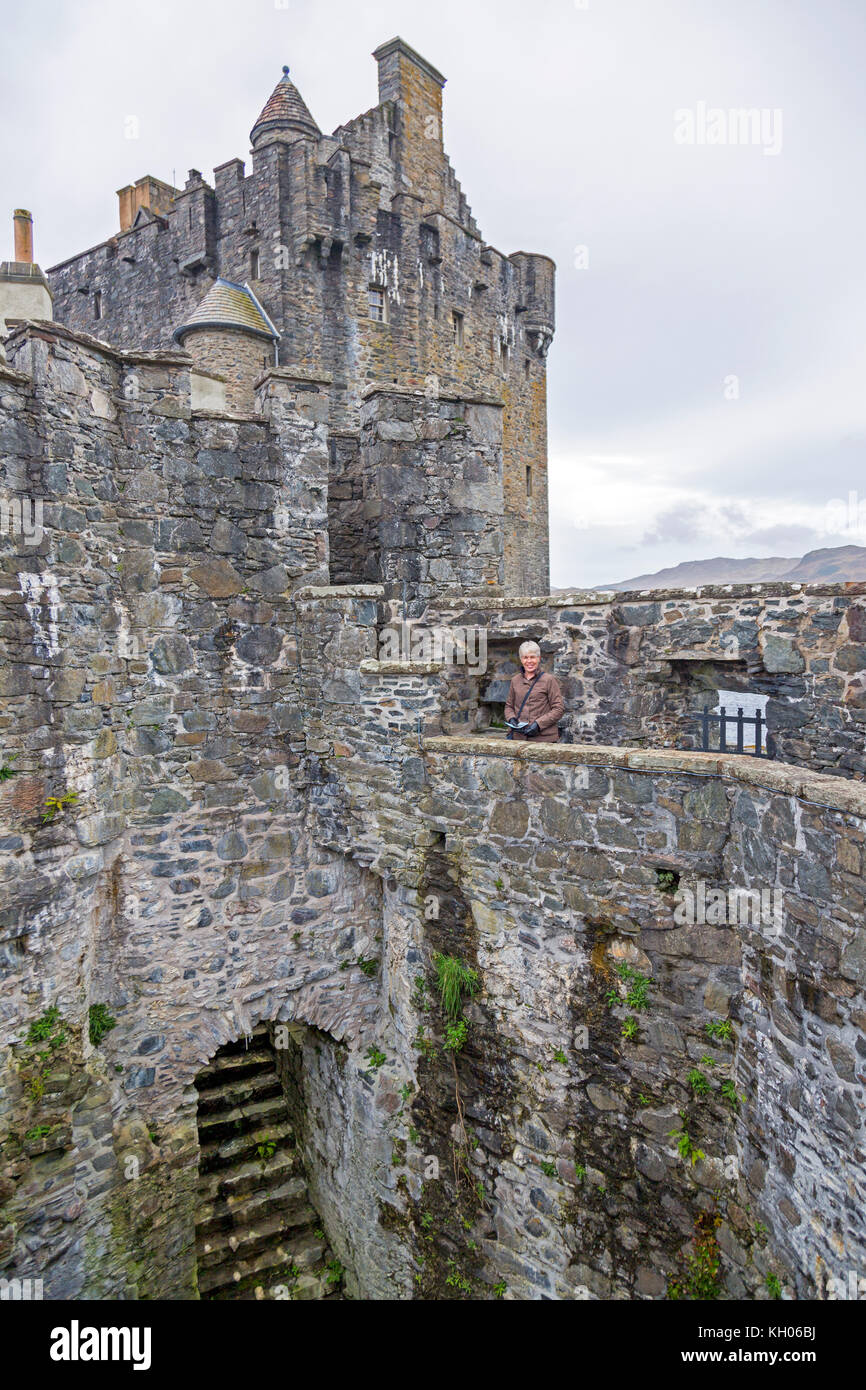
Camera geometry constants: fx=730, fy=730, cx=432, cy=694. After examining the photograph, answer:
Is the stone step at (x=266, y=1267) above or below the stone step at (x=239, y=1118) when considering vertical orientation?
below

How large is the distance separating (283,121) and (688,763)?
70.3 feet

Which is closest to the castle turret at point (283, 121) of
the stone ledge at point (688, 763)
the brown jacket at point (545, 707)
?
the brown jacket at point (545, 707)

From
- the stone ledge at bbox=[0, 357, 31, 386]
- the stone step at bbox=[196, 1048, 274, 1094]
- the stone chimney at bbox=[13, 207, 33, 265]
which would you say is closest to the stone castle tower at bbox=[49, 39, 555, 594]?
the stone chimney at bbox=[13, 207, 33, 265]

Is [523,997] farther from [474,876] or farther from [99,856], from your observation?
[99,856]

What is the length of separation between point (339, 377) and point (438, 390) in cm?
1326

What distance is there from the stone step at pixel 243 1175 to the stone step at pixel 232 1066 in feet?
3.94

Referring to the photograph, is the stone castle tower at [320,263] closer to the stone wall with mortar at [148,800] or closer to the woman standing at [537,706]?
the stone wall with mortar at [148,800]

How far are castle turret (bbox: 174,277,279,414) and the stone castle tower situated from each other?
38mm

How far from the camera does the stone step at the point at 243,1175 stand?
857 centimetres

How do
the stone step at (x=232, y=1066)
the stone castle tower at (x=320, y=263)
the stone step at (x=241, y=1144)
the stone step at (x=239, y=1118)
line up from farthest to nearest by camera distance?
the stone castle tower at (x=320, y=263), the stone step at (x=232, y=1066), the stone step at (x=239, y=1118), the stone step at (x=241, y=1144)

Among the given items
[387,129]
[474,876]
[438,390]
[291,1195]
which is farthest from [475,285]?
[291,1195]

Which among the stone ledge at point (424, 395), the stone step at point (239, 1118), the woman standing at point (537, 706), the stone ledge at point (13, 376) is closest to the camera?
the stone ledge at point (13, 376)

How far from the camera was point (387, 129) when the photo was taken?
20.7m

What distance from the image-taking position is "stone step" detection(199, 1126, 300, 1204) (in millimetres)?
8570
